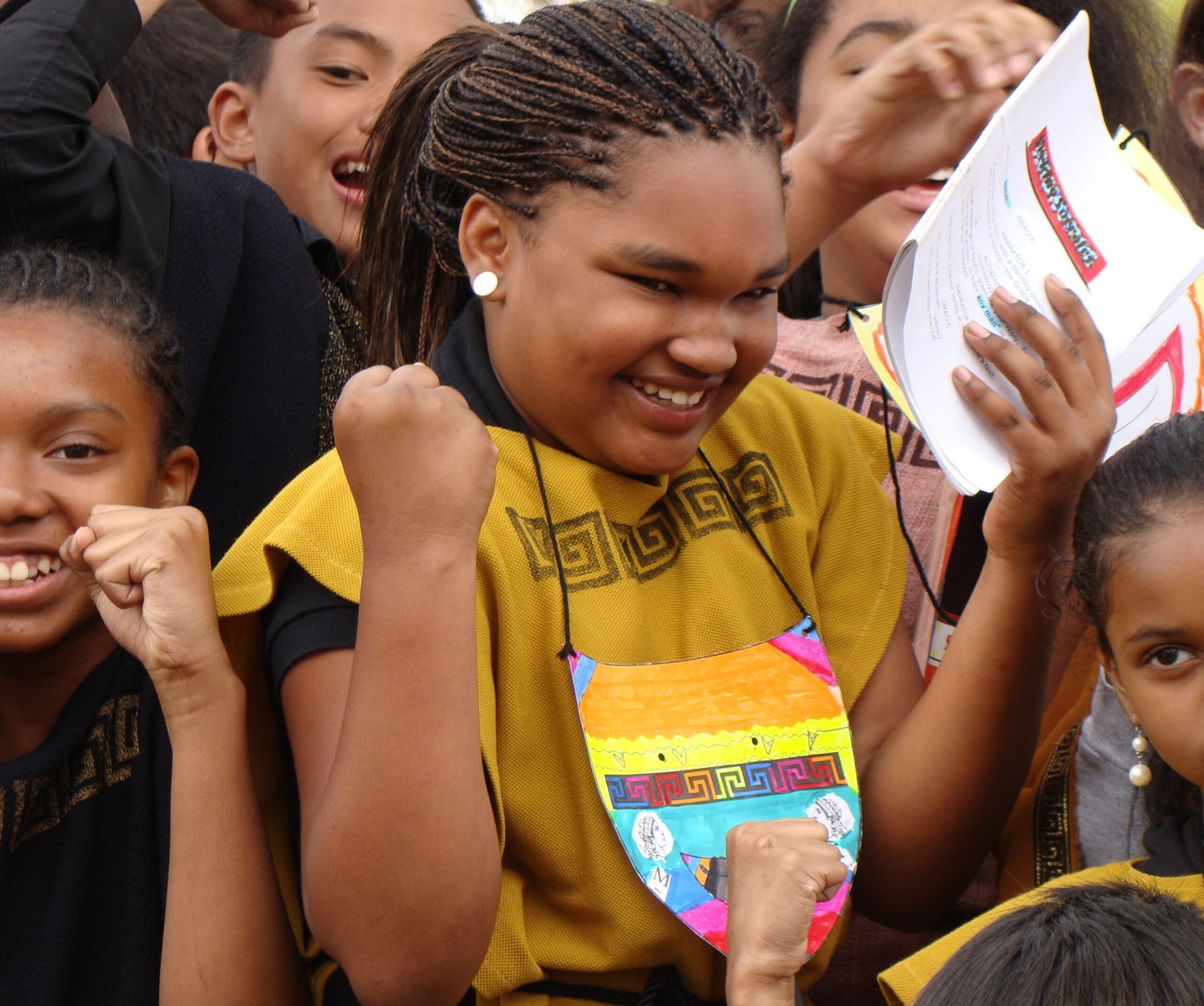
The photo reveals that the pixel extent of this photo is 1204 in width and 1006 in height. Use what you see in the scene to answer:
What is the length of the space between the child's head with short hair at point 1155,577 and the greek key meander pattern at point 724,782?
33 centimetres

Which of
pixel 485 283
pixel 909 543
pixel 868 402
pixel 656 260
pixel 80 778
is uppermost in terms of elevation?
pixel 656 260

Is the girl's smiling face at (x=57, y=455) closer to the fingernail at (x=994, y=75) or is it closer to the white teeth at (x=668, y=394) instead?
the white teeth at (x=668, y=394)

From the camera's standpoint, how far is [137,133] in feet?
9.20

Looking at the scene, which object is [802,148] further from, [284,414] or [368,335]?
[284,414]

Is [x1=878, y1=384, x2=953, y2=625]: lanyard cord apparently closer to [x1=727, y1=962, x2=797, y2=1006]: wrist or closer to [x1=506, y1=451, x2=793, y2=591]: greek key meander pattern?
[x1=506, y1=451, x2=793, y2=591]: greek key meander pattern

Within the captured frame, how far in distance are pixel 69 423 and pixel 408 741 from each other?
638mm

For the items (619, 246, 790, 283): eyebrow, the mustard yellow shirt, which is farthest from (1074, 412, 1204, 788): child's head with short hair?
(619, 246, 790, 283): eyebrow

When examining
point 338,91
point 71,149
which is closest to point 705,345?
point 71,149

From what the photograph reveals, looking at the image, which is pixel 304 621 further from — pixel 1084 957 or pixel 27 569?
pixel 1084 957

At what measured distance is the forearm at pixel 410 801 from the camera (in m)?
1.37

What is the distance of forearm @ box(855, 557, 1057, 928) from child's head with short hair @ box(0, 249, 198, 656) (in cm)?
93

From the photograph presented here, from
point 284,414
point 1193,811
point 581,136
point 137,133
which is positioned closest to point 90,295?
point 284,414

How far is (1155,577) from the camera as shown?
155cm

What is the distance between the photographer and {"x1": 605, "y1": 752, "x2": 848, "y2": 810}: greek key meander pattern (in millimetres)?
1495
